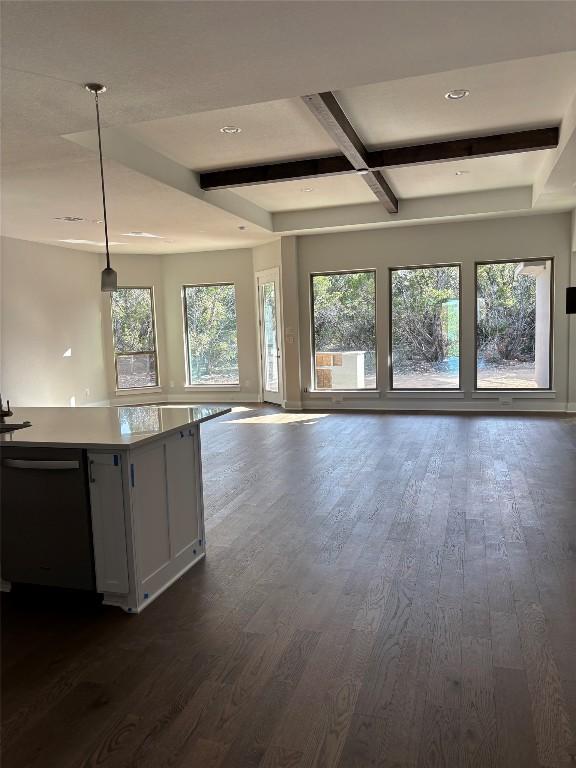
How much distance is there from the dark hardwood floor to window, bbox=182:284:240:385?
6063 millimetres

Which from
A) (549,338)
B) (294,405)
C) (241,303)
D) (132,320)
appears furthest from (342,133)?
(132,320)

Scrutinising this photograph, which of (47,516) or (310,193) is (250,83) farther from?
(310,193)

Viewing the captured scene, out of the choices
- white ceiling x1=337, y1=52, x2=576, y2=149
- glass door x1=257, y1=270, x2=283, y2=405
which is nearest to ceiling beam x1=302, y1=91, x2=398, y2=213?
white ceiling x1=337, y1=52, x2=576, y2=149

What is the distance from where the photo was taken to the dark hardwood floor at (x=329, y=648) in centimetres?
187

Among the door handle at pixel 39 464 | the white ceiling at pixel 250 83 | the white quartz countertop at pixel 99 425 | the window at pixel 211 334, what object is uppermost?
the white ceiling at pixel 250 83

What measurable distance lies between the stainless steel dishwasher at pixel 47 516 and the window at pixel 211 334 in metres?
7.48

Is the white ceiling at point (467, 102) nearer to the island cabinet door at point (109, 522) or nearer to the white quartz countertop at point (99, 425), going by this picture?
the white quartz countertop at point (99, 425)

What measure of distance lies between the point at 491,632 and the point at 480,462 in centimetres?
309

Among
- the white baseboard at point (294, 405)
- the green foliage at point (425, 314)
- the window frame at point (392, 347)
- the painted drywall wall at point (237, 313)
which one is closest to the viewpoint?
the window frame at point (392, 347)

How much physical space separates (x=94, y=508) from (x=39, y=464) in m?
0.35

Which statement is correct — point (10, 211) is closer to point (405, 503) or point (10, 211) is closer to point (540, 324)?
point (405, 503)

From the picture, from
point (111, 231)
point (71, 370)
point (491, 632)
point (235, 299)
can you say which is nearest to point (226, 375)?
point (235, 299)

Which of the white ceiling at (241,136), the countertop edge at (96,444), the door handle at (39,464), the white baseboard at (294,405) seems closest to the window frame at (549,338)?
the white baseboard at (294,405)

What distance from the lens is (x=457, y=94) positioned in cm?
439
